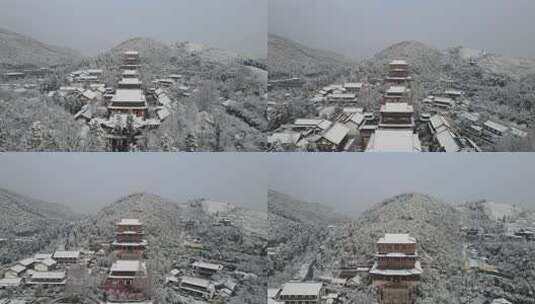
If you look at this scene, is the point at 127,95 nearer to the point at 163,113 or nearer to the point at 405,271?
the point at 163,113

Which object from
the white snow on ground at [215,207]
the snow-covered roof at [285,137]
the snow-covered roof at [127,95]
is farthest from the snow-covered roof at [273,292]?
the snow-covered roof at [127,95]

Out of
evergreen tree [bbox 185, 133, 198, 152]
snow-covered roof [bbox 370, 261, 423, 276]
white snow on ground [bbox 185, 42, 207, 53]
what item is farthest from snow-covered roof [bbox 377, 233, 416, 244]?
white snow on ground [bbox 185, 42, 207, 53]

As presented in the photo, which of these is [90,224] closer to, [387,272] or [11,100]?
[11,100]

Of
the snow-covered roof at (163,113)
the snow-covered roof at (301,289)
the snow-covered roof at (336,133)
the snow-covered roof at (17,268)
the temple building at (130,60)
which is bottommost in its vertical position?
the snow-covered roof at (301,289)

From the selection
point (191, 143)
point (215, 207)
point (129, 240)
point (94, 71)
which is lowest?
point (129, 240)

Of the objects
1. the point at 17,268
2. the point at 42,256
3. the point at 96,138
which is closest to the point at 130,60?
the point at 96,138

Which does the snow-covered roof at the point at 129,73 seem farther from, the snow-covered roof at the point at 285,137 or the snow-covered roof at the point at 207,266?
the snow-covered roof at the point at 207,266
